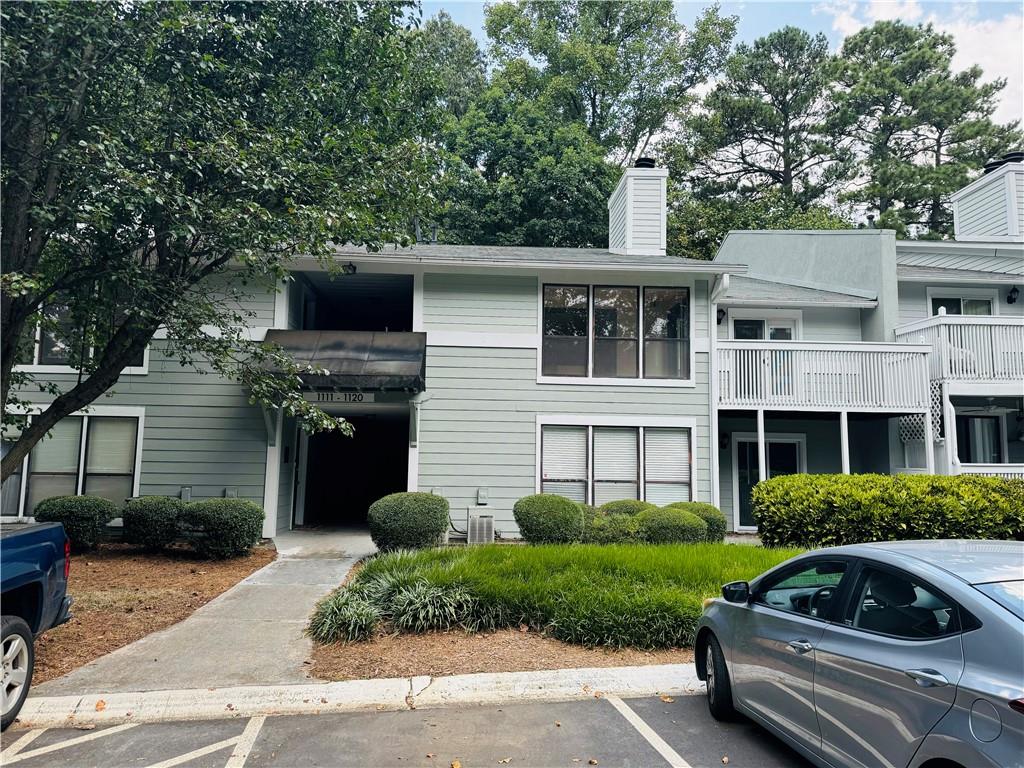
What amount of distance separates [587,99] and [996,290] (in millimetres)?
21899

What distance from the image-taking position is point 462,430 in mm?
13023

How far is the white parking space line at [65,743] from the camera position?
4.25 meters

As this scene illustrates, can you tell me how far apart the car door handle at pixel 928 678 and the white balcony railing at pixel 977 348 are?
1247cm

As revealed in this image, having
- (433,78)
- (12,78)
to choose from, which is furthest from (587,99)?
(12,78)

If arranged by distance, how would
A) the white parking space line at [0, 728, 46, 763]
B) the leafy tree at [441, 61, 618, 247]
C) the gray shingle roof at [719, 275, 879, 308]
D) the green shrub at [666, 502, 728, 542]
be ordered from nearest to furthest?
the white parking space line at [0, 728, 46, 763]
the green shrub at [666, 502, 728, 542]
the gray shingle roof at [719, 275, 879, 308]
the leafy tree at [441, 61, 618, 247]

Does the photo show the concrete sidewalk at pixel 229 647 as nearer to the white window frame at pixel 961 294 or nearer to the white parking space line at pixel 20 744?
the white parking space line at pixel 20 744

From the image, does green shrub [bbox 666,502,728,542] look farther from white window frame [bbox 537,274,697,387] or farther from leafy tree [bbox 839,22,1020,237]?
leafy tree [bbox 839,22,1020,237]

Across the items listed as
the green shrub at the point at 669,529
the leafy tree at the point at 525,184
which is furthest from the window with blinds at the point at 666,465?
the leafy tree at the point at 525,184

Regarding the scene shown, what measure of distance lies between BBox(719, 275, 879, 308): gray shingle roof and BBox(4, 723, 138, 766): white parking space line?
13.1m

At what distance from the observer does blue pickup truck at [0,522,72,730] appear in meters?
4.58

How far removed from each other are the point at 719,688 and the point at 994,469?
11.5 meters

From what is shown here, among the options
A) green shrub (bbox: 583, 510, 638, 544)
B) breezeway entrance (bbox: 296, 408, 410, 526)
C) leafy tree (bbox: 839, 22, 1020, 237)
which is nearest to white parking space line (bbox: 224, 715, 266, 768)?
green shrub (bbox: 583, 510, 638, 544)

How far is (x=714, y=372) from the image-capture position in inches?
522

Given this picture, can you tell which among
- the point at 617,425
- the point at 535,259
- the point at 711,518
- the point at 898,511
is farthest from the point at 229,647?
the point at 535,259
